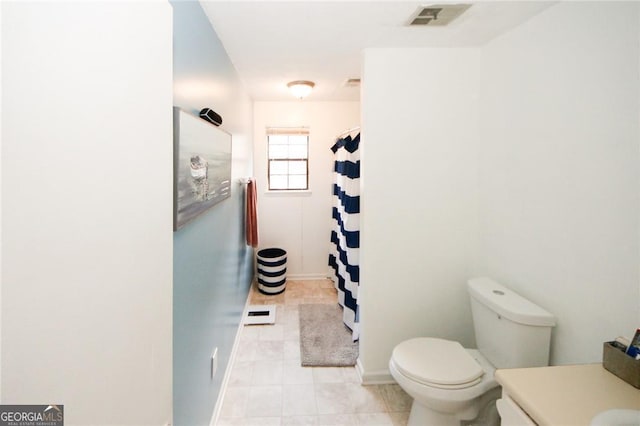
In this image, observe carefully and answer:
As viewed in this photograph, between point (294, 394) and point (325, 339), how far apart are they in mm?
711

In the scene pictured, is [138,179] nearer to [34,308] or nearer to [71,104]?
[71,104]

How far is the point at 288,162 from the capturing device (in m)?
4.10

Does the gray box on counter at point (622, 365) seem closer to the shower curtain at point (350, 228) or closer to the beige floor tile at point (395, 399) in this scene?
the beige floor tile at point (395, 399)

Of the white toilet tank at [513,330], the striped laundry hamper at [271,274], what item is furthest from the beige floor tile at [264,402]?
the striped laundry hamper at [271,274]

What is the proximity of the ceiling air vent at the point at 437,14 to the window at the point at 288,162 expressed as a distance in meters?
2.44

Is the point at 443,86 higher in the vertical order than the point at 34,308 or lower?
higher

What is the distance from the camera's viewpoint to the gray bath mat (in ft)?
7.93

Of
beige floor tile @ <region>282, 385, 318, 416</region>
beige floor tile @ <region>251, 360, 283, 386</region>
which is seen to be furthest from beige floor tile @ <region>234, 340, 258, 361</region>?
beige floor tile @ <region>282, 385, 318, 416</region>

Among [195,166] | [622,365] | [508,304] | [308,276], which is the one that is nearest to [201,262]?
[195,166]

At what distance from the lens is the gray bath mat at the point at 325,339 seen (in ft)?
7.93

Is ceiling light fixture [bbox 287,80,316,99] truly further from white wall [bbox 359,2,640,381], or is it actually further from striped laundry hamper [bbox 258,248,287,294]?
striped laundry hamper [bbox 258,248,287,294]

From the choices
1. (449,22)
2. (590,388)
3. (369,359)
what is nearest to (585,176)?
(590,388)

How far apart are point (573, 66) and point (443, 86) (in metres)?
0.78

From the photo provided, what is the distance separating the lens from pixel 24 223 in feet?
1.66
